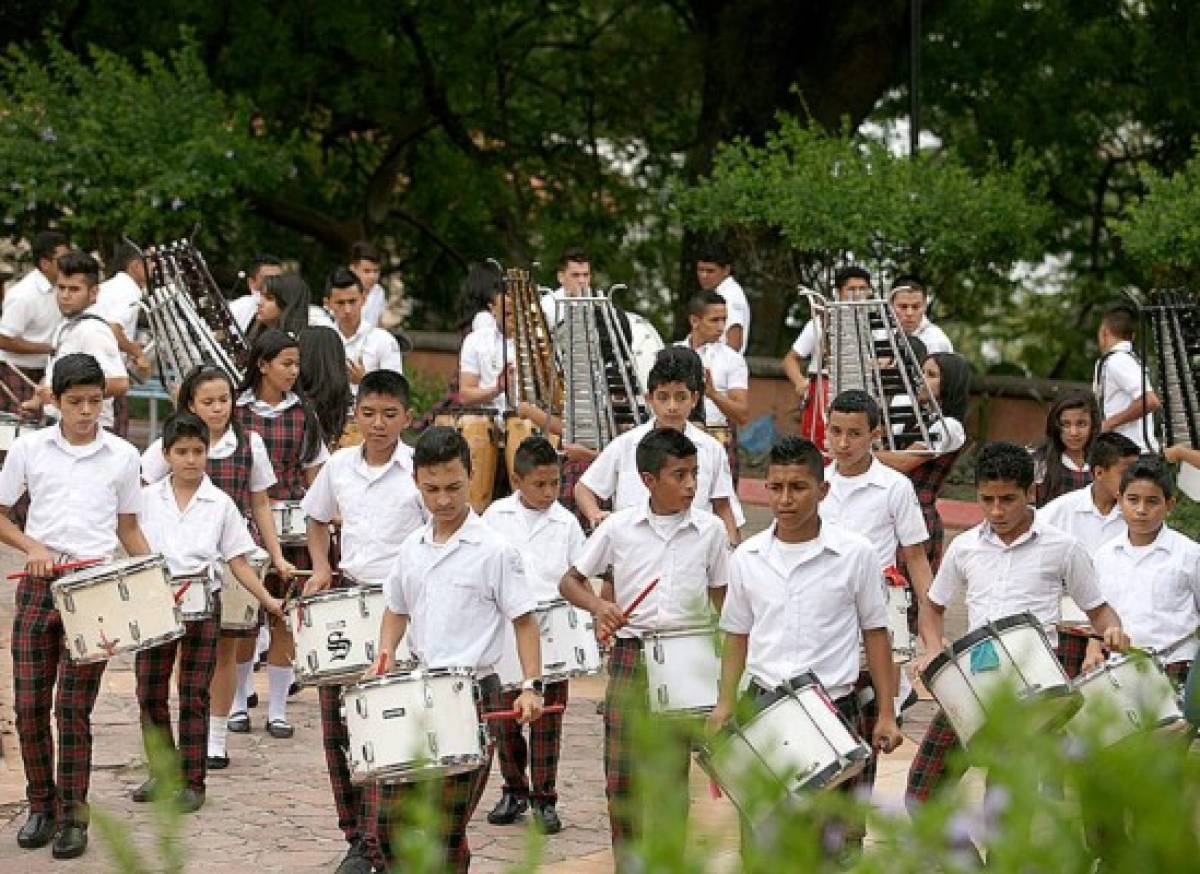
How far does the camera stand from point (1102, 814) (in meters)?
2.37

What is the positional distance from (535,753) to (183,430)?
1.72 m

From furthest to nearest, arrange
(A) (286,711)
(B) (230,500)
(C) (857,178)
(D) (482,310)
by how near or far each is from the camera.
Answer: (C) (857,178), (D) (482,310), (A) (286,711), (B) (230,500)

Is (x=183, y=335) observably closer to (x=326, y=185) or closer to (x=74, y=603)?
(x=74, y=603)

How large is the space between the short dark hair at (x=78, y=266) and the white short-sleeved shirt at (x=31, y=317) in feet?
3.67

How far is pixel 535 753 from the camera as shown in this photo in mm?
8656

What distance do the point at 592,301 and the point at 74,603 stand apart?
3861mm

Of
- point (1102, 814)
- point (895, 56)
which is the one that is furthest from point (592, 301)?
point (895, 56)

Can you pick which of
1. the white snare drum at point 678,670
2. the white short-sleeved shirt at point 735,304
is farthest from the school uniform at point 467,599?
the white short-sleeved shirt at point 735,304

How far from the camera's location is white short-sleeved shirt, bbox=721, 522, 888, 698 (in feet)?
22.5

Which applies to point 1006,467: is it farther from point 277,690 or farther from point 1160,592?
point 277,690

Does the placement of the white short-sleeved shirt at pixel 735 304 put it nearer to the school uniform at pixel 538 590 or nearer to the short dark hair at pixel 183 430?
the school uniform at pixel 538 590

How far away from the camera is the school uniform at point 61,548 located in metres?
8.28

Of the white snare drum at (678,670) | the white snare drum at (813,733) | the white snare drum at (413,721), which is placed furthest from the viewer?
the white snare drum at (678,670)

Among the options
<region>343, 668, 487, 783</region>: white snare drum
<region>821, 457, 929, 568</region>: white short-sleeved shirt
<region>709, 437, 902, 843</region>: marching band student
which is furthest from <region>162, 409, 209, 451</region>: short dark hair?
<region>709, 437, 902, 843</region>: marching band student
